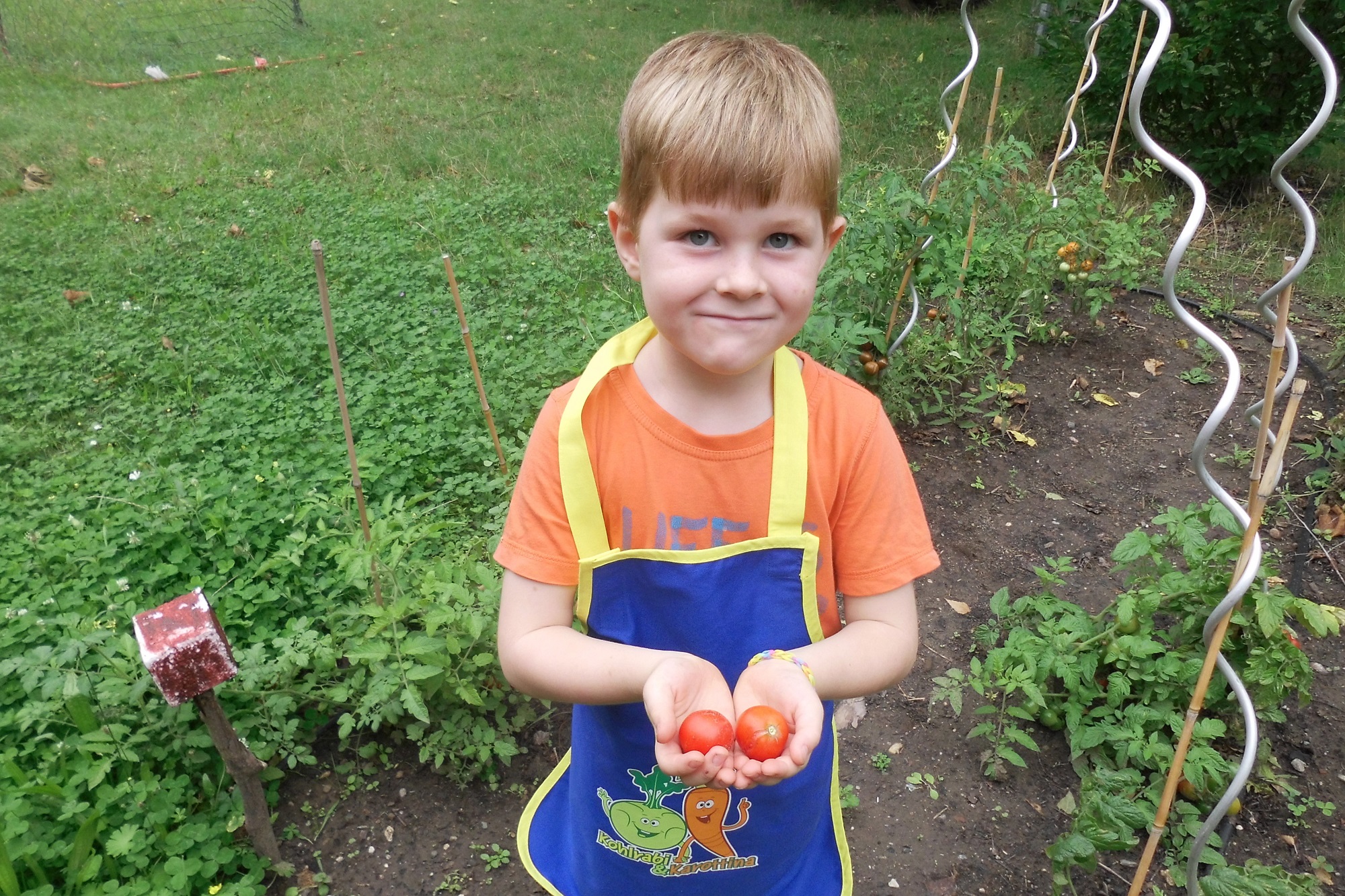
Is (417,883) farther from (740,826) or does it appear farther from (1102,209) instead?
(1102,209)

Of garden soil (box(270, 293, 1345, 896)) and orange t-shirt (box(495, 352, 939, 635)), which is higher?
orange t-shirt (box(495, 352, 939, 635))

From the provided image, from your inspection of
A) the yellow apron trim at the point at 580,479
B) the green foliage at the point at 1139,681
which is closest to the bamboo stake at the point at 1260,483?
the green foliage at the point at 1139,681

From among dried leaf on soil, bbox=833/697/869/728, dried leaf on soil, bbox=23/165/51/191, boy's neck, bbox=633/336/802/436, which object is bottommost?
dried leaf on soil, bbox=833/697/869/728

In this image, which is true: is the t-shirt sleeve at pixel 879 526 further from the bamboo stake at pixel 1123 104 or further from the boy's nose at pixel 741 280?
the bamboo stake at pixel 1123 104

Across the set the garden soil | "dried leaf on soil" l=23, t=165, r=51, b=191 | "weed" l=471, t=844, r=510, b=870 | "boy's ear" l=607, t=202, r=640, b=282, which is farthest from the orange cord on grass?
"boy's ear" l=607, t=202, r=640, b=282

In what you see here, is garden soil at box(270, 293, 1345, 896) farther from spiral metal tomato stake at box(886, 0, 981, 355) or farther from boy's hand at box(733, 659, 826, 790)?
boy's hand at box(733, 659, 826, 790)

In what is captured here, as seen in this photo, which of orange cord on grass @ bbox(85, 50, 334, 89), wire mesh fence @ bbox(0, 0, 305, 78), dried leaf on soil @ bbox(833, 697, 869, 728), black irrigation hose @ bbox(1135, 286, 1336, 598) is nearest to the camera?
dried leaf on soil @ bbox(833, 697, 869, 728)

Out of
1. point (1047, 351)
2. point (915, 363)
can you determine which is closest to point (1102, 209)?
point (1047, 351)

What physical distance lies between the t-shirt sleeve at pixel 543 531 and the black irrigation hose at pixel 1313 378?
79.2 inches

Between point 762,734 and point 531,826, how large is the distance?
79 centimetres

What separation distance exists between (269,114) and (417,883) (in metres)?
7.01

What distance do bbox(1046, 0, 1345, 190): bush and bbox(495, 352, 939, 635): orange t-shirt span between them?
504 centimetres

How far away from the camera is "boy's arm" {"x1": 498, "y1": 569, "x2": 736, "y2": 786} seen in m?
1.04

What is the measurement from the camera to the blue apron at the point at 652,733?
1246 millimetres
